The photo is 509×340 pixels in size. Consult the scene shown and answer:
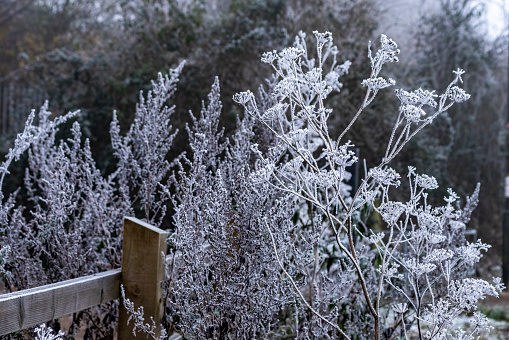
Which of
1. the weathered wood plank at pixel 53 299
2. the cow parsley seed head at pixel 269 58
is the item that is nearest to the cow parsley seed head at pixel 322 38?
the cow parsley seed head at pixel 269 58

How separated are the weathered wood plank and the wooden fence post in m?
0.07

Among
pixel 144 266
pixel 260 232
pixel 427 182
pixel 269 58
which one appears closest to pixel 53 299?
pixel 144 266

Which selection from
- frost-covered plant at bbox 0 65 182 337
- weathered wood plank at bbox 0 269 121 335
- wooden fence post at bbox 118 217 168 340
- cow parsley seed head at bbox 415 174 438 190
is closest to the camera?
weathered wood plank at bbox 0 269 121 335

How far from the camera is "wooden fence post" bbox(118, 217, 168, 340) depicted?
289 cm

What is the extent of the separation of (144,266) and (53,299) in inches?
22.0

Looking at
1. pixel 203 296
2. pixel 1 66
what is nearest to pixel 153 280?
pixel 203 296

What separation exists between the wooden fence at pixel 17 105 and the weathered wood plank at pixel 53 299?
8181 millimetres

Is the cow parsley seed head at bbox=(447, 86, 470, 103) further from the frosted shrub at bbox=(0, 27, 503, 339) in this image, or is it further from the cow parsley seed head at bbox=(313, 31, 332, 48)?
the cow parsley seed head at bbox=(313, 31, 332, 48)

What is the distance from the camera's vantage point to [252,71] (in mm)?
9867

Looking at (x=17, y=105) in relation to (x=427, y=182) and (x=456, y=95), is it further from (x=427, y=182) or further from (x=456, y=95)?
(x=456, y=95)

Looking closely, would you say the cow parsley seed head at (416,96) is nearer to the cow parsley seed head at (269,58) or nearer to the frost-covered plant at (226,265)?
the cow parsley seed head at (269,58)

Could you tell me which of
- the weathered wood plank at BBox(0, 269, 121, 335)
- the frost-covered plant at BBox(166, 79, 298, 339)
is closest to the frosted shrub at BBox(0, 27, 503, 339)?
the frost-covered plant at BBox(166, 79, 298, 339)

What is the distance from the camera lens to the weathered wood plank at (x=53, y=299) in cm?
218

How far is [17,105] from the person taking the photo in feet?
36.4
